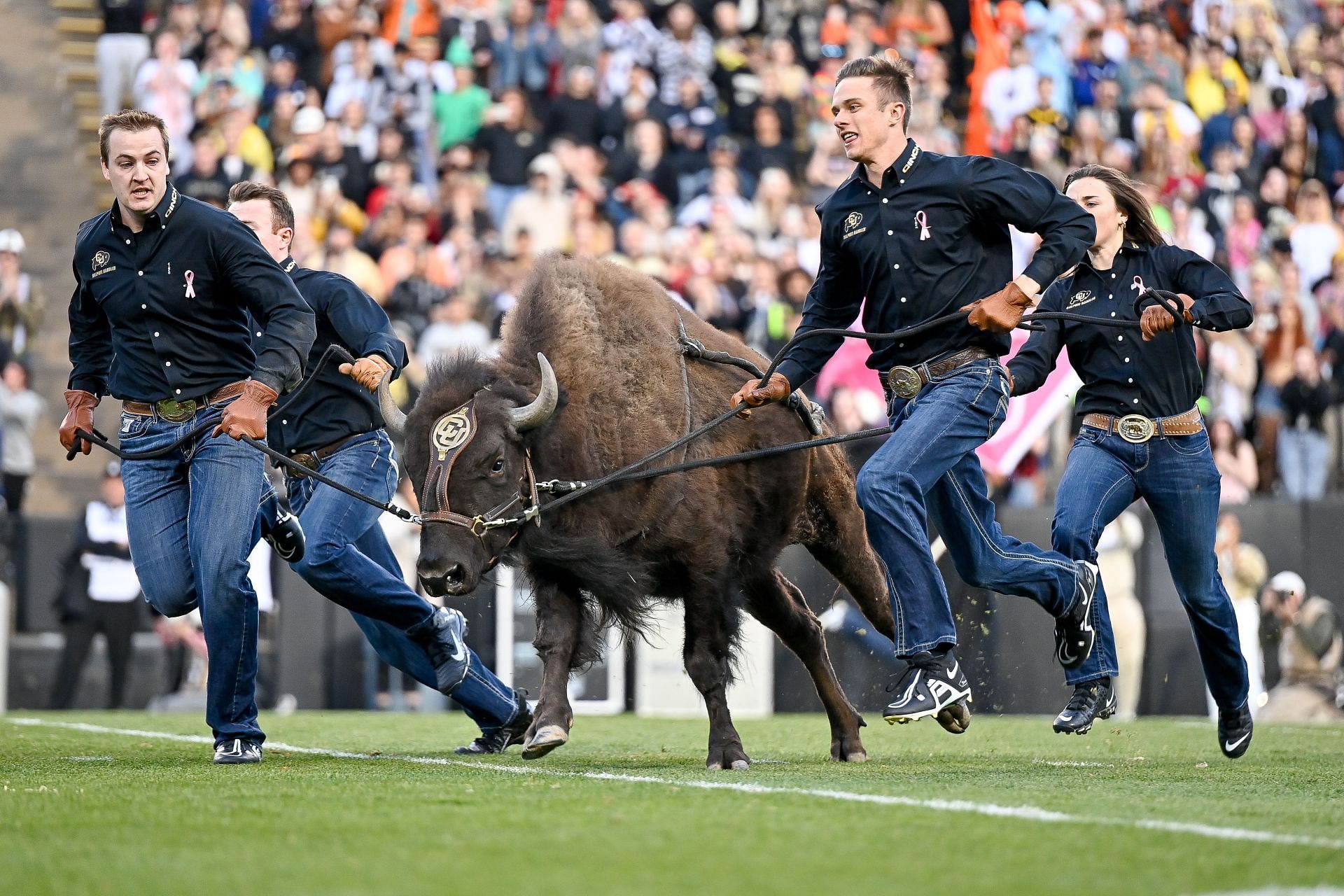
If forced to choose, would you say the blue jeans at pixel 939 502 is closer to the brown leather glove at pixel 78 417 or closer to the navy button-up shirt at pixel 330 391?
the navy button-up shirt at pixel 330 391

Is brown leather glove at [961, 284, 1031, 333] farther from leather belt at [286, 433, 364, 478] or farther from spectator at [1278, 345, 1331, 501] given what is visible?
spectator at [1278, 345, 1331, 501]

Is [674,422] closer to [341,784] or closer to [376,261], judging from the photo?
[341,784]

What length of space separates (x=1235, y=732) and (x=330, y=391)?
409 cm

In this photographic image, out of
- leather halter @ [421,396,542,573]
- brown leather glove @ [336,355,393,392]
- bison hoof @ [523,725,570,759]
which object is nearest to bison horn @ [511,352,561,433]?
leather halter @ [421,396,542,573]

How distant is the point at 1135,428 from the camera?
7621mm

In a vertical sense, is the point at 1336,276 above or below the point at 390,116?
below

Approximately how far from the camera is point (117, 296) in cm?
712

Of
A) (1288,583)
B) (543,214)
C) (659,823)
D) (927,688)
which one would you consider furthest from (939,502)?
(543,214)

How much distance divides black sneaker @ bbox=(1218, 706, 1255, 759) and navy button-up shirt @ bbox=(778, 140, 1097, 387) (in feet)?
6.13

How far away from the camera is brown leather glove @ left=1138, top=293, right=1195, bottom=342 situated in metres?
7.23

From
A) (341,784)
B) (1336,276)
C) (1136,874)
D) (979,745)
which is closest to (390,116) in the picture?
(1336,276)

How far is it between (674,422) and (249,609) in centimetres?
193

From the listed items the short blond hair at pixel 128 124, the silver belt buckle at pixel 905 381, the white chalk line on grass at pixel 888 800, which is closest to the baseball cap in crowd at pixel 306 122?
the white chalk line on grass at pixel 888 800

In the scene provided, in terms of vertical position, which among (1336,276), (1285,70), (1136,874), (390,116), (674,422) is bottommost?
(1136,874)
